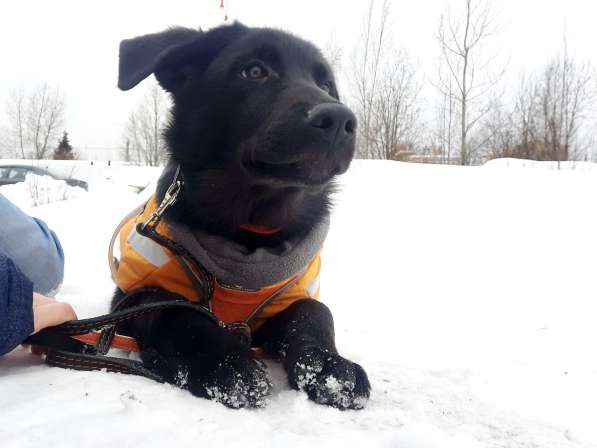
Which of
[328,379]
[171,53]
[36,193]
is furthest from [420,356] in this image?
[36,193]

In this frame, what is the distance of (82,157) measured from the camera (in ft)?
168

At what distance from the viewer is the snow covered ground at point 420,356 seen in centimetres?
114

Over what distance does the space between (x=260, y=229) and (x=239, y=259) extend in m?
0.27

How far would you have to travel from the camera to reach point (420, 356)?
212 cm

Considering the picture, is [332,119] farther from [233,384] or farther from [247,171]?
[233,384]

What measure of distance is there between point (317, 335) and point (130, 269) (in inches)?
30.9

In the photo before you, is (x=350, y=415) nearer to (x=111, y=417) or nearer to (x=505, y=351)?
(x=111, y=417)

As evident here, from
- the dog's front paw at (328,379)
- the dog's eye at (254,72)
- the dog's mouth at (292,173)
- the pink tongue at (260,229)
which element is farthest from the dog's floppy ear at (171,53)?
the dog's front paw at (328,379)

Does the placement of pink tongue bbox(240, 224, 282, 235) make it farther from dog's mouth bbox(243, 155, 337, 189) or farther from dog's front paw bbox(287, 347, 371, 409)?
dog's front paw bbox(287, 347, 371, 409)

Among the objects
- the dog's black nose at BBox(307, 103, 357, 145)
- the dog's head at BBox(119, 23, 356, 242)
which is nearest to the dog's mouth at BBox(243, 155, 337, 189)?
the dog's head at BBox(119, 23, 356, 242)

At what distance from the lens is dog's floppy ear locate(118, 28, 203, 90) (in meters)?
1.98

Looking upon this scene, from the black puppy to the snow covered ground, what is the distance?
0.10 meters

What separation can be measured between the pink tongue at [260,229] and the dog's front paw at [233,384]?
2.25 feet

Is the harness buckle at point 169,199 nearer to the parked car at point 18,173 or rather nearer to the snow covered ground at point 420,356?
the snow covered ground at point 420,356
